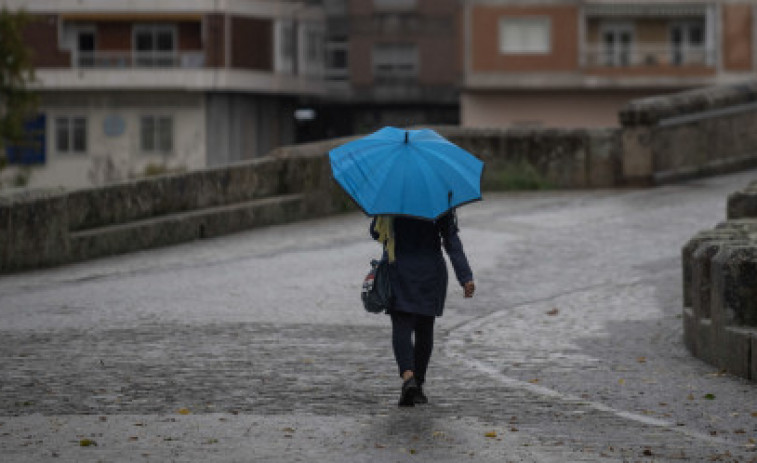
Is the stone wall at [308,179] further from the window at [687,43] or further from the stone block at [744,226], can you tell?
the window at [687,43]

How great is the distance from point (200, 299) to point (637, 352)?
4631 mm

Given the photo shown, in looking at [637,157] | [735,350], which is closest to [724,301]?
[735,350]

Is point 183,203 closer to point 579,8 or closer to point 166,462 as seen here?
point 166,462

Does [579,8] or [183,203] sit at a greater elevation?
[579,8]

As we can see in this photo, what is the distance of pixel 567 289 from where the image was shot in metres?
17.0

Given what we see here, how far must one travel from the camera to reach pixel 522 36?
58.2 meters

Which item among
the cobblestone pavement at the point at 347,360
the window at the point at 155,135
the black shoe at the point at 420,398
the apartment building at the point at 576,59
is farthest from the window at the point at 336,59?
the black shoe at the point at 420,398

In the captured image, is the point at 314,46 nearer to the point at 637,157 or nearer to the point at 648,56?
the point at 648,56

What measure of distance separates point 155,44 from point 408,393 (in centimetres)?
5091

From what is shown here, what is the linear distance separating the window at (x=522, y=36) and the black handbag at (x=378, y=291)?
48.4m

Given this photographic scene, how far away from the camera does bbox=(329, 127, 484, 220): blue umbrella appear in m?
10.2

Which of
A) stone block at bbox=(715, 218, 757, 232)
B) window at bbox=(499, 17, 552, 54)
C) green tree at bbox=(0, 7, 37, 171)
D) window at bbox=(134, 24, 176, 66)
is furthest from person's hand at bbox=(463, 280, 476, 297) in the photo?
window at bbox=(134, 24, 176, 66)

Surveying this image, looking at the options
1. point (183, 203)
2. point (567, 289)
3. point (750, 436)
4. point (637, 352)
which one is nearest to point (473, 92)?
point (183, 203)

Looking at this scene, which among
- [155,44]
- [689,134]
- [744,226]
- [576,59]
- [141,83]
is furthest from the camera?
[155,44]
